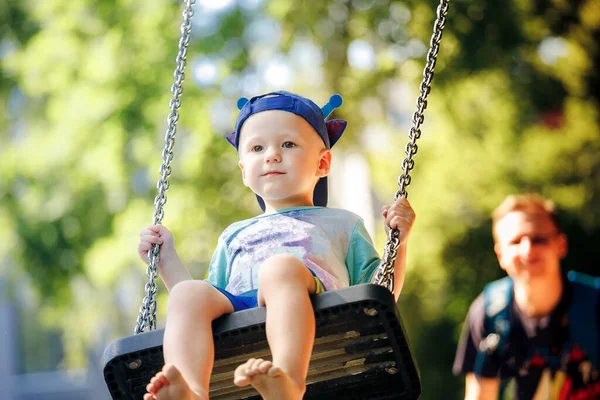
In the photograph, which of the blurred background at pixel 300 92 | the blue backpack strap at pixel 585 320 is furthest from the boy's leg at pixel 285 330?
the blurred background at pixel 300 92

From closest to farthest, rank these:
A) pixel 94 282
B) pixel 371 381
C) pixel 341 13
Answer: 1. pixel 371 381
2. pixel 94 282
3. pixel 341 13

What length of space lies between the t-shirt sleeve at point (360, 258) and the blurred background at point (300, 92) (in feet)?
13.5

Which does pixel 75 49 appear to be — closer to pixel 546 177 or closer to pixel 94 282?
pixel 94 282

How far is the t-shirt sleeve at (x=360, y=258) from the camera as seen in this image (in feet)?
6.95

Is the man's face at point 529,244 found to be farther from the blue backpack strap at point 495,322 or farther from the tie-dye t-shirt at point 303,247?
the tie-dye t-shirt at point 303,247

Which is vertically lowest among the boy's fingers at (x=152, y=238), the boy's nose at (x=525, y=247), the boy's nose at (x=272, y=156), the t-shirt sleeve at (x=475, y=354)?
the t-shirt sleeve at (x=475, y=354)

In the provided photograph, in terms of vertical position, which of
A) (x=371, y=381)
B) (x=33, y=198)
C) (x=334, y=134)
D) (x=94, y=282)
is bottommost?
(x=371, y=381)

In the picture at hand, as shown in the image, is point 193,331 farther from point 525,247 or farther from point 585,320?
point 585,320

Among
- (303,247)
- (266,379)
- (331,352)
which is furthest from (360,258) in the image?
(266,379)

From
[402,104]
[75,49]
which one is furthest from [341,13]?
[75,49]

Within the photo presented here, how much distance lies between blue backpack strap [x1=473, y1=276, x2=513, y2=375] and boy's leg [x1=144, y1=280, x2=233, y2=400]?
2328 millimetres

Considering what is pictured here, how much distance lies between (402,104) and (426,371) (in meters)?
2.26

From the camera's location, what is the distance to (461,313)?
22.7 feet

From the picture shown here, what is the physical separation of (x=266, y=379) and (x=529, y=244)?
2.69 m
